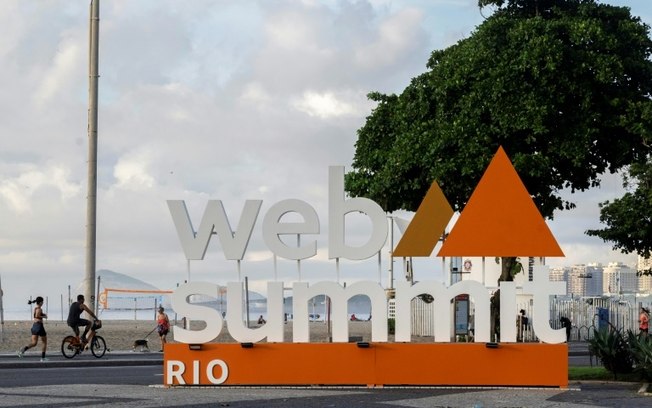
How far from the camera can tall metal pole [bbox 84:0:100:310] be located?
34469 millimetres

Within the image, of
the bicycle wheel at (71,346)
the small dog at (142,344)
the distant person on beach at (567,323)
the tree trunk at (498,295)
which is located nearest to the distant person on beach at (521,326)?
the distant person on beach at (567,323)

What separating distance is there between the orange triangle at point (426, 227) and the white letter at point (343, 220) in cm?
103

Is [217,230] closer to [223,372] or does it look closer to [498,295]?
[223,372]

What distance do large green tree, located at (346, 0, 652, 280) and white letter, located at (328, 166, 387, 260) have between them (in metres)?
13.9

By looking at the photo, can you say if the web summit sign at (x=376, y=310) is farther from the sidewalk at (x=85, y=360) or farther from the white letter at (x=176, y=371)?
the sidewalk at (x=85, y=360)

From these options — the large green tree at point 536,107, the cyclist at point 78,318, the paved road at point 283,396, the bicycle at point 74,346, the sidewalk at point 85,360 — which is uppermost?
the large green tree at point 536,107

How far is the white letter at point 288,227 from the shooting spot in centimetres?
2214

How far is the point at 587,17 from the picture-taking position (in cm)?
3828

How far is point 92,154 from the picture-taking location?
34875 millimetres

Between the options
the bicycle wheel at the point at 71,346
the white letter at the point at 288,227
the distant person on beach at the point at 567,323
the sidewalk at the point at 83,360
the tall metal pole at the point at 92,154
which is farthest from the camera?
the distant person on beach at the point at 567,323

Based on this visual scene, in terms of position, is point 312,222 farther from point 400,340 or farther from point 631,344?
point 631,344

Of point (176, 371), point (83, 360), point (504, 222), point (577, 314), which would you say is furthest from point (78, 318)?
point (577, 314)

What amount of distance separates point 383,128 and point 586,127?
816cm

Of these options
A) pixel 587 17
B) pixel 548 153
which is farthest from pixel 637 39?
pixel 548 153
